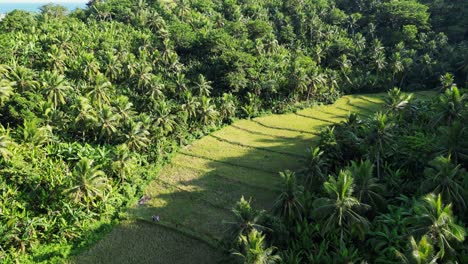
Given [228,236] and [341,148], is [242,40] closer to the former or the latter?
[341,148]

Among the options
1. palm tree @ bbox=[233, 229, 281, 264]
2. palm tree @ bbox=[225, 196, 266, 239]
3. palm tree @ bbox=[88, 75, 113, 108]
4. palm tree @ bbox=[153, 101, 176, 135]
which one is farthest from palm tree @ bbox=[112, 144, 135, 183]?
palm tree @ bbox=[233, 229, 281, 264]

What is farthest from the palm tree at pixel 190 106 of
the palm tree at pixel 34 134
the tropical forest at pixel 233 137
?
the palm tree at pixel 34 134

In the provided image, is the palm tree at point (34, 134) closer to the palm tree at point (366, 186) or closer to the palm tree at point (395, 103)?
the palm tree at point (366, 186)

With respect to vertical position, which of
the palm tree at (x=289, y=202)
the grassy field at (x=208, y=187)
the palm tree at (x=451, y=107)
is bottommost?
the grassy field at (x=208, y=187)

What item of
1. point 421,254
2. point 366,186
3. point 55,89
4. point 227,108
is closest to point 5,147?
point 55,89

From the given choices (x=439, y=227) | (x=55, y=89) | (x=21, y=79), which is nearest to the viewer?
(x=439, y=227)

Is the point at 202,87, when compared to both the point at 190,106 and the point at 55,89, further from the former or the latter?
the point at 55,89
